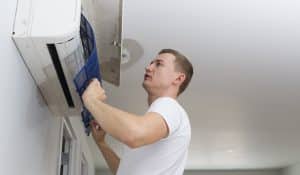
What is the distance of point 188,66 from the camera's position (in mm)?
1578

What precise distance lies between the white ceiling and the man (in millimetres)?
603

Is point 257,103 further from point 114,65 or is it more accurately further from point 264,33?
point 114,65

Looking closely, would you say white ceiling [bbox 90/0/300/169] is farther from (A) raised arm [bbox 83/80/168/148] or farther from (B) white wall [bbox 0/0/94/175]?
(A) raised arm [bbox 83/80/168/148]

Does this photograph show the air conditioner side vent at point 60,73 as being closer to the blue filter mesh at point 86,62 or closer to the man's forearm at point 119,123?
the blue filter mesh at point 86,62

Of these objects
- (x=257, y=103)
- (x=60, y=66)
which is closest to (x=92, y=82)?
(x=60, y=66)

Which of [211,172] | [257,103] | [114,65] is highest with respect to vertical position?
[114,65]

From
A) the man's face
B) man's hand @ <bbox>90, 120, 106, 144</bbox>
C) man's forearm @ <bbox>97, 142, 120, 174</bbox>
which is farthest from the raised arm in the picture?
man's forearm @ <bbox>97, 142, 120, 174</bbox>

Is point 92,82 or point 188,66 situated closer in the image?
point 92,82

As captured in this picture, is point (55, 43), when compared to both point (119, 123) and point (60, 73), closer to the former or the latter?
point (60, 73)

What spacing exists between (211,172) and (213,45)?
4177 mm

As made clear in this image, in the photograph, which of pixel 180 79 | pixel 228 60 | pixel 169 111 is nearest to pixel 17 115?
pixel 169 111

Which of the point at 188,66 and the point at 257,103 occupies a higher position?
the point at 188,66

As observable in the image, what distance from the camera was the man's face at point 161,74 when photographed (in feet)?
4.85

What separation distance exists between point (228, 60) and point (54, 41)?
63.6 inches
